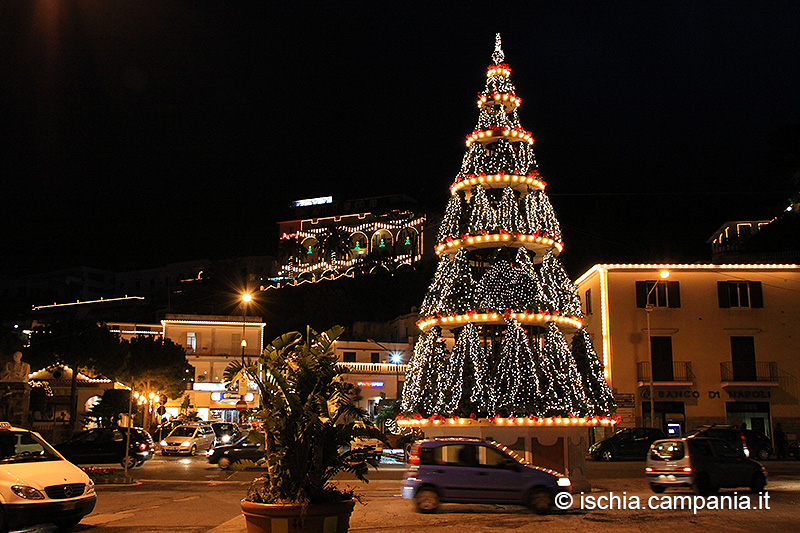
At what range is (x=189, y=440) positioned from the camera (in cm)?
3788

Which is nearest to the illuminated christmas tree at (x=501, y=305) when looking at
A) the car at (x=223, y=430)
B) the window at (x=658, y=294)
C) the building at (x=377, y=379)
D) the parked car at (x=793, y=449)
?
the window at (x=658, y=294)

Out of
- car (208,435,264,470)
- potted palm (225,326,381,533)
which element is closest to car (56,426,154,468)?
car (208,435,264,470)

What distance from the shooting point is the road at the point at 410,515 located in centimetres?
1302

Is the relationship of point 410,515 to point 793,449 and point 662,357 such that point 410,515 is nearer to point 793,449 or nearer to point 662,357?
point 793,449

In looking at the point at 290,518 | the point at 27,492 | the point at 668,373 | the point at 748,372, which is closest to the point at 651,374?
the point at 668,373

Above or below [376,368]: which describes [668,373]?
below

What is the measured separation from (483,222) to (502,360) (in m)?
4.02

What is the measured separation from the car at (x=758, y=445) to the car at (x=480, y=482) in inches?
810

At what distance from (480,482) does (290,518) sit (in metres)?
7.70

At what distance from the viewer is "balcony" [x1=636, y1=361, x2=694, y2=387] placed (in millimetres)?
36594

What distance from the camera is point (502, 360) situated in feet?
65.8

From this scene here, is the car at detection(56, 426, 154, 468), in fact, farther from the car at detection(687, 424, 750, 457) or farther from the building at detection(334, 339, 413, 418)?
the car at detection(687, 424, 750, 457)

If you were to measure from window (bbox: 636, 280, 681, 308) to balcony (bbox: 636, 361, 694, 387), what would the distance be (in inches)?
116

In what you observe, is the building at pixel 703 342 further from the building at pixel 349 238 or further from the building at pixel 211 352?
the building at pixel 349 238
